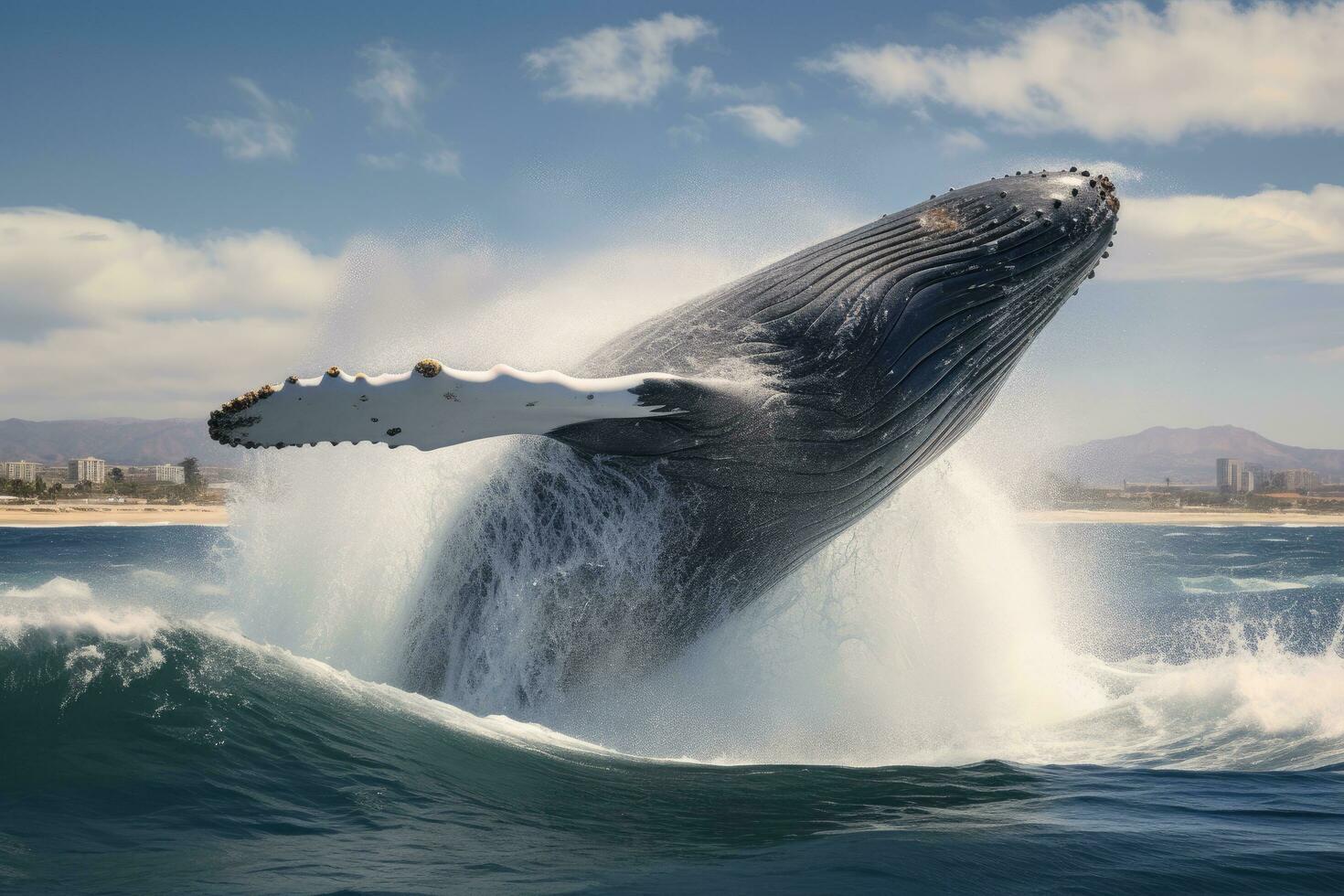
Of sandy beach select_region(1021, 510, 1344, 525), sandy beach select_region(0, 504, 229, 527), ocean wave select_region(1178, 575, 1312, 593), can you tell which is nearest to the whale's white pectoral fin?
ocean wave select_region(1178, 575, 1312, 593)

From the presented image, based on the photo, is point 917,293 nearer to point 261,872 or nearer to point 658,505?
point 658,505

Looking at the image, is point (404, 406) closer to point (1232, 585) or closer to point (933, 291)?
point (933, 291)

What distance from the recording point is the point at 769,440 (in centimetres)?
736

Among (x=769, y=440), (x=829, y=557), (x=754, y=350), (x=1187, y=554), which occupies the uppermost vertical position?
(x=754, y=350)

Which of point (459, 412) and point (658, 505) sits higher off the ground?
point (459, 412)

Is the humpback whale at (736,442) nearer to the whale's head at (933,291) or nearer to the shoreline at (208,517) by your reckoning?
the whale's head at (933,291)

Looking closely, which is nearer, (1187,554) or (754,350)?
(754,350)

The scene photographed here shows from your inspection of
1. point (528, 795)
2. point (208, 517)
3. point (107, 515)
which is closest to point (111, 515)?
point (107, 515)

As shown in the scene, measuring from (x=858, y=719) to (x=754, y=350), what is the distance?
353cm

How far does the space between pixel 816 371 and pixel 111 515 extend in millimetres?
91873

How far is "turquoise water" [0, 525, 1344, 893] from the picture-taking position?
186 inches

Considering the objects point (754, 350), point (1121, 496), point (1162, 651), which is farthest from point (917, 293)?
point (1121, 496)

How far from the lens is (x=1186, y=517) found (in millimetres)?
130250

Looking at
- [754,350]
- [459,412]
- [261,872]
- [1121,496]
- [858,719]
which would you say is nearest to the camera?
[261,872]
